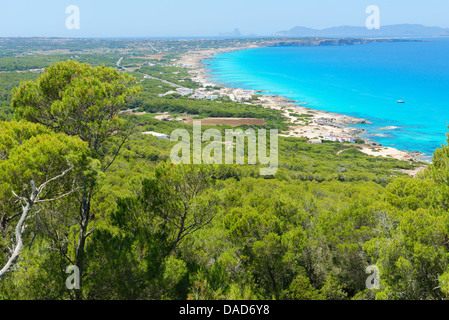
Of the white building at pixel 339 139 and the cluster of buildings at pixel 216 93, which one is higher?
the cluster of buildings at pixel 216 93

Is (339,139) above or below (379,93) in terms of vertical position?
below

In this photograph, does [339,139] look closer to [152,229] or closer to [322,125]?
[322,125]

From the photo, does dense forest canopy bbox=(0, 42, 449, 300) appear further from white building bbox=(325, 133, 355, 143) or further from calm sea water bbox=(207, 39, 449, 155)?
calm sea water bbox=(207, 39, 449, 155)

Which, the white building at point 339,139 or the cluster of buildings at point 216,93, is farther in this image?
the cluster of buildings at point 216,93

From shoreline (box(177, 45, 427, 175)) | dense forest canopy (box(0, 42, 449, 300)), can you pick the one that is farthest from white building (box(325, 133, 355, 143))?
dense forest canopy (box(0, 42, 449, 300))

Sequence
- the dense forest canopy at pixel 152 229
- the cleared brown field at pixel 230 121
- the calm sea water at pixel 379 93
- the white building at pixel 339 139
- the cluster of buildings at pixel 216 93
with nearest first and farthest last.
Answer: the dense forest canopy at pixel 152 229 < the white building at pixel 339 139 < the calm sea water at pixel 379 93 < the cleared brown field at pixel 230 121 < the cluster of buildings at pixel 216 93

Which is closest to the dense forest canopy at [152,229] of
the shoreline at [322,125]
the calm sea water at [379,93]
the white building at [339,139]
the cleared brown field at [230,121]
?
the shoreline at [322,125]

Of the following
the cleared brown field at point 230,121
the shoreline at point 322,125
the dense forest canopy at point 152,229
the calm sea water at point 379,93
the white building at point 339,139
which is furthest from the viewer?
the cleared brown field at point 230,121

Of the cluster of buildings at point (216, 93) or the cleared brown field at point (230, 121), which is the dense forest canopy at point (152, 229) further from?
the cluster of buildings at point (216, 93)

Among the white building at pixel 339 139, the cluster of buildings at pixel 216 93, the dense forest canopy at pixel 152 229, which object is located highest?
the cluster of buildings at pixel 216 93

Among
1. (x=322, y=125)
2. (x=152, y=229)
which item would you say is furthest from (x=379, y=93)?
(x=152, y=229)

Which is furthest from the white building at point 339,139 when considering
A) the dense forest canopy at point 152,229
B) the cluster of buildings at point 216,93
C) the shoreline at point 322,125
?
the dense forest canopy at point 152,229

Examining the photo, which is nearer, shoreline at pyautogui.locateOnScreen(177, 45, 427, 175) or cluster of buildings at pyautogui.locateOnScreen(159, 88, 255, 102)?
shoreline at pyautogui.locateOnScreen(177, 45, 427, 175)
